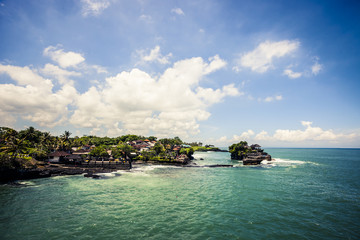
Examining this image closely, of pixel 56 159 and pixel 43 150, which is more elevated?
pixel 43 150

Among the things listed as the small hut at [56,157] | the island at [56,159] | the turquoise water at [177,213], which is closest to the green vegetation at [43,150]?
the island at [56,159]

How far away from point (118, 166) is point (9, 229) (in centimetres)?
4461

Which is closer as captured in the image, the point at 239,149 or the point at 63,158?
the point at 63,158

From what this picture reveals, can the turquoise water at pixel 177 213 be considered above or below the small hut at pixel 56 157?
below

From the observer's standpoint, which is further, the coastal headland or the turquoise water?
the coastal headland

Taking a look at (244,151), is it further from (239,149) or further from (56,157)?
(56,157)

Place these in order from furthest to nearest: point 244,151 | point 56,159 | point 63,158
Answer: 1. point 244,151
2. point 63,158
3. point 56,159

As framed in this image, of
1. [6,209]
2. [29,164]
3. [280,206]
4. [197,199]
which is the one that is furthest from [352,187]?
[29,164]

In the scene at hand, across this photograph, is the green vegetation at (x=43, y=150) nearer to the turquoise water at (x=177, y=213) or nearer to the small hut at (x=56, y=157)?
the small hut at (x=56, y=157)

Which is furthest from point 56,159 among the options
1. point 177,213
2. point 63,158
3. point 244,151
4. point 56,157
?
point 244,151

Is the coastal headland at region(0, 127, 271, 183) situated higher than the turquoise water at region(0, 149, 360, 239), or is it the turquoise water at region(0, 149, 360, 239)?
the coastal headland at region(0, 127, 271, 183)

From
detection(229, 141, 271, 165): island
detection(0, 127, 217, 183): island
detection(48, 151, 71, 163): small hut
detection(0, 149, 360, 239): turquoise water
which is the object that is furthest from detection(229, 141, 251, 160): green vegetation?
detection(48, 151, 71, 163): small hut

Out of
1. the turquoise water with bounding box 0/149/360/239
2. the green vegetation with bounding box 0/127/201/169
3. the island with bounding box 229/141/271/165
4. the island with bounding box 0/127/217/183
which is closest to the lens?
the turquoise water with bounding box 0/149/360/239

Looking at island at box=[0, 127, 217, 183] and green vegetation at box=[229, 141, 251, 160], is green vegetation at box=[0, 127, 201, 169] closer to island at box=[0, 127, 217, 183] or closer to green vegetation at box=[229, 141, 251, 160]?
island at box=[0, 127, 217, 183]
